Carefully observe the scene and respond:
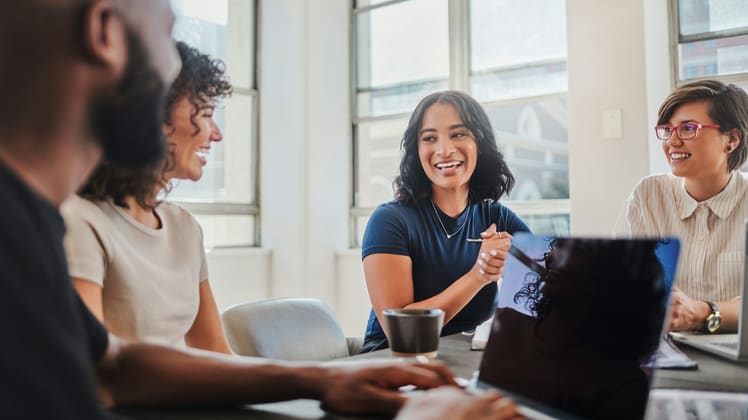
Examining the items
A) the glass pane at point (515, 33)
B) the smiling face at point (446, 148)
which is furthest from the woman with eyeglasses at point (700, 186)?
the glass pane at point (515, 33)

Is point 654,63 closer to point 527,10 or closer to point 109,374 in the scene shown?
point 527,10

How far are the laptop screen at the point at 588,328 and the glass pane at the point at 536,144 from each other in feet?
8.54

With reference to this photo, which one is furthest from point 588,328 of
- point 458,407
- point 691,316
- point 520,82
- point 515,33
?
point 515,33

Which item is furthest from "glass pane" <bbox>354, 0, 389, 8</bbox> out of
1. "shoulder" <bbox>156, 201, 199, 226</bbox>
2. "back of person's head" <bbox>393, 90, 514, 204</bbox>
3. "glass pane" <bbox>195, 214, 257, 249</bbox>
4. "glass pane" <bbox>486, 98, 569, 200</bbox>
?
"shoulder" <bbox>156, 201, 199, 226</bbox>

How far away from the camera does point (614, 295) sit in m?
0.67

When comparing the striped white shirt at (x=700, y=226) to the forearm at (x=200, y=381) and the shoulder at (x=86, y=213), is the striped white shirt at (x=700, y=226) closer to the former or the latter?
the forearm at (x=200, y=381)

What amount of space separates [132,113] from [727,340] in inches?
45.2

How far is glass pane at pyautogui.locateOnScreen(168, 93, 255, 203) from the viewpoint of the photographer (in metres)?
3.74

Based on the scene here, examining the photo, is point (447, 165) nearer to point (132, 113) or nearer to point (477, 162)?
point (477, 162)

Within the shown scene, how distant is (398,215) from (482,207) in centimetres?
32

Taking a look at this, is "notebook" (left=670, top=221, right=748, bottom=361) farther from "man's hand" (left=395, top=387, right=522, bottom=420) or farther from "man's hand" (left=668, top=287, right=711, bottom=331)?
"man's hand" (left=395, top=387, right=522, bottom=420)

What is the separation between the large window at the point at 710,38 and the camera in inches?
109

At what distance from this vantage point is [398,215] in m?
1.83

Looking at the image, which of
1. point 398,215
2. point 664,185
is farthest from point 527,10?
point 398,215
